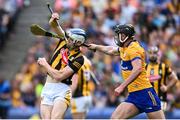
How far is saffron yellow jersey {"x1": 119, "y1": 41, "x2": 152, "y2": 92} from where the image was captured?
A: 14094 millimetres

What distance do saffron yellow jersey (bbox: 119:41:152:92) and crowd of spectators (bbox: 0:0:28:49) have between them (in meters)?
10.1

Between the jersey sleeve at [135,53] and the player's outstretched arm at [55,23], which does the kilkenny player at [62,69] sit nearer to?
the player's outstretched arm at [55,23]

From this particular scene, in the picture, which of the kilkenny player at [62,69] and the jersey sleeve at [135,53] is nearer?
the jersey sleeve at [135,53]

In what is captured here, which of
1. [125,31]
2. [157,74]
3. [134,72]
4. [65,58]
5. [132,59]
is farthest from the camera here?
[157,74]

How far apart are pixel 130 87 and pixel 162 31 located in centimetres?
967

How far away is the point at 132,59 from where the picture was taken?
14.1 m

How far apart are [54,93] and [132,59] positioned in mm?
1563

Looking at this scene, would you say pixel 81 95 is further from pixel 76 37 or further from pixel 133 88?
pixel 133 88

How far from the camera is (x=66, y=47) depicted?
48.2ft

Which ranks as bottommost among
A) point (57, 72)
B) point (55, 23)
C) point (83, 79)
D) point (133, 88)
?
point (133, 88)

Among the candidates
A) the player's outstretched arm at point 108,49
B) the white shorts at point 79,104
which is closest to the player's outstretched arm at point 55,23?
the player's outstretched arm at point 108,49

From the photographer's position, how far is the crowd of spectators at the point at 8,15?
24125mm

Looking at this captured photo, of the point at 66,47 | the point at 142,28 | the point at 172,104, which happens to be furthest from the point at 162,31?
the point at 66,47

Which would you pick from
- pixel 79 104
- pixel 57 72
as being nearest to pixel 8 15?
pixel 79 104
